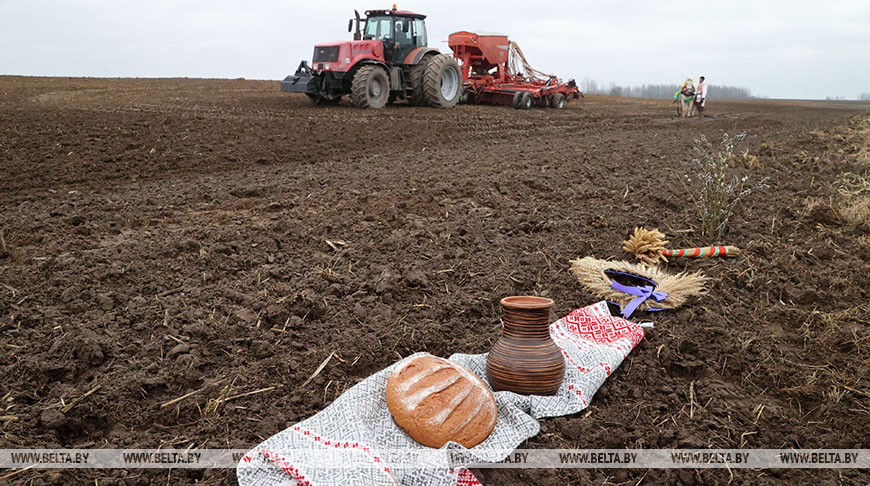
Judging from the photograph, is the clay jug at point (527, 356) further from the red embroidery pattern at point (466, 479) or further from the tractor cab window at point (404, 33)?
the tractor cab window at point (404, 33)

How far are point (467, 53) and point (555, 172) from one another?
11738 millimetres

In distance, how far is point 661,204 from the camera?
5652mm

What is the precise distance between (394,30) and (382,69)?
121 cm

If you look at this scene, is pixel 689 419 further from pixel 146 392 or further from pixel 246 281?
pixel 246 281

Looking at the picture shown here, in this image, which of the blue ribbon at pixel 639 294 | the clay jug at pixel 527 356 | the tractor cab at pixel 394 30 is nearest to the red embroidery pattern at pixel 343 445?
the clay jug at pixel 527 356

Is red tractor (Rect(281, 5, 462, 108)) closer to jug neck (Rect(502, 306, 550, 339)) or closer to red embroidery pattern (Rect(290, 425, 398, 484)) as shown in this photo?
jug neck (Rect(502, 306, 550, 339))

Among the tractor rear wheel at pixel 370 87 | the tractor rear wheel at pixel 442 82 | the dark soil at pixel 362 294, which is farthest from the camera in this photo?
the tractor rear wheel at pixel 442 82

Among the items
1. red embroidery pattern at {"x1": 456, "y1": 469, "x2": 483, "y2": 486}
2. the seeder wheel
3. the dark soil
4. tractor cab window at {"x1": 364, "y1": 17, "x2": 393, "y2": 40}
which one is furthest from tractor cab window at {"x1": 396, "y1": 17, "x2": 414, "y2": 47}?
red embroidery pattern at {"x1": 456, "y1": 469, "x2": 483, "y2": 486}

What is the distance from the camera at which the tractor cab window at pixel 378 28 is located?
1405 centimetres

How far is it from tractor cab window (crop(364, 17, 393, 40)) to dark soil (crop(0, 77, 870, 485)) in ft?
24.2

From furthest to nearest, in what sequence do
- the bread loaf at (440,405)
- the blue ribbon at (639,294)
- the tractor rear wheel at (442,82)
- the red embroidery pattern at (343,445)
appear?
1. the tractor rear wheel at (442,82)
2. the blue ribbon at (639,294)
3. the bread loaf at (440,405)
4. the red embroidery pattern at (343,445)

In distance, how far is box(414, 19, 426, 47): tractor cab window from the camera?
14.7 metres

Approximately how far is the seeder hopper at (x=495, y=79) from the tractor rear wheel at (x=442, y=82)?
1.54 meters

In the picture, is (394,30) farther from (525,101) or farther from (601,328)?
(601,328)
